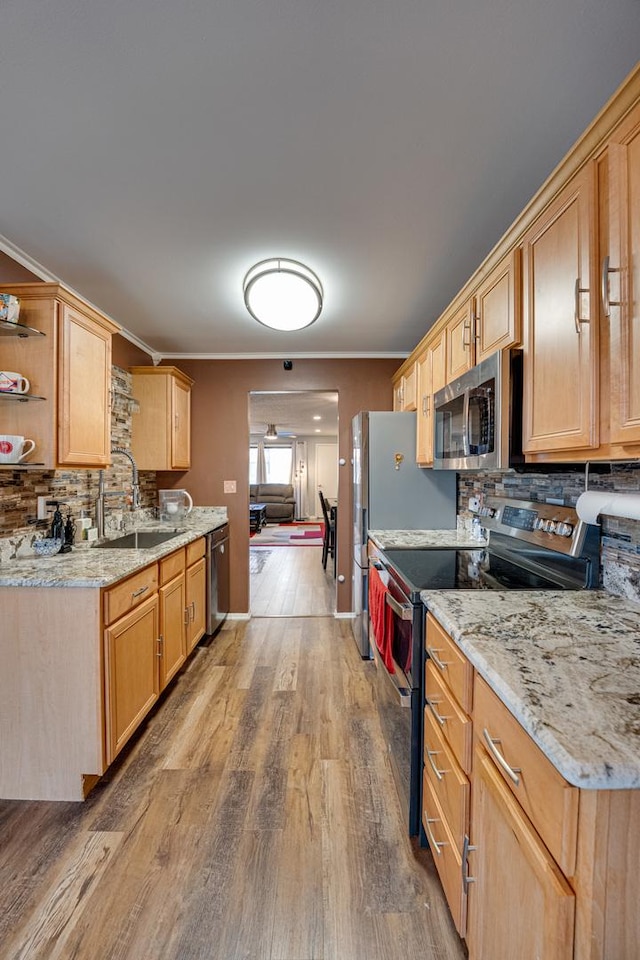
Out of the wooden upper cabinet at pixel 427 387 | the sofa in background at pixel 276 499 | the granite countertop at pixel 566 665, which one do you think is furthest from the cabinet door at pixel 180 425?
the sofa in background at pixel 276 499

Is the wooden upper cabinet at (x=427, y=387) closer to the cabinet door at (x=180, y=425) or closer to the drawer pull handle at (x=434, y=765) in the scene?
the drawer pull handle at (x=434, y=765)

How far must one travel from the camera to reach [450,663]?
116 centimetres

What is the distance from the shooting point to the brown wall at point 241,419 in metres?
3.75

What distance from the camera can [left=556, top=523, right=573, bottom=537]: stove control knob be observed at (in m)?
1.53

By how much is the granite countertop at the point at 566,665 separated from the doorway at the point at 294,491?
2.76 metres

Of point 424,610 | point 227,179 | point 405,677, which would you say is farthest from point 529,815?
point 227,179

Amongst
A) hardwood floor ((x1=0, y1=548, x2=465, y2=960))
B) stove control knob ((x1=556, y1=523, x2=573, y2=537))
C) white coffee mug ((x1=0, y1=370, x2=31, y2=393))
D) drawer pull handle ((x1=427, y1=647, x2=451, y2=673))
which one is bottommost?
hardwood floor ((x1=0, y1=548, x2=465, y2=960))

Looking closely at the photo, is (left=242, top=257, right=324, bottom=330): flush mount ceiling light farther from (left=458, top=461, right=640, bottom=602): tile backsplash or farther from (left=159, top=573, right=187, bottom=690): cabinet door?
(left=159, top=573, right=187, bottom=690): cabinet door

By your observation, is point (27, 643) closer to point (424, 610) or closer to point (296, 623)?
point (424, 610)

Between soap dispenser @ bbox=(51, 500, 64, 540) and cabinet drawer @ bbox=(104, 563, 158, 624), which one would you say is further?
soap dispenser @ bbox=(51, 500, 64, 540)

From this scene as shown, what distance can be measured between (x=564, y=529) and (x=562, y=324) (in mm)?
767

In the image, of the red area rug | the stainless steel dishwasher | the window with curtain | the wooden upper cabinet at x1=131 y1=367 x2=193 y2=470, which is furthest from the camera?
the window with curtain

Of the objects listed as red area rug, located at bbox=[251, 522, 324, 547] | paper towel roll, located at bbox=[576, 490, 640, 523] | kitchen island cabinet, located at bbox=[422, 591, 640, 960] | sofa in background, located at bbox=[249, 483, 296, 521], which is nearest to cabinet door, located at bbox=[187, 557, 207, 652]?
kitchen island cabinet, located at bbox=[422, 591, 640, 960]

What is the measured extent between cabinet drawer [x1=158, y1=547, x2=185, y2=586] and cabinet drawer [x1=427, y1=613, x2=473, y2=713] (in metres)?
1.53
